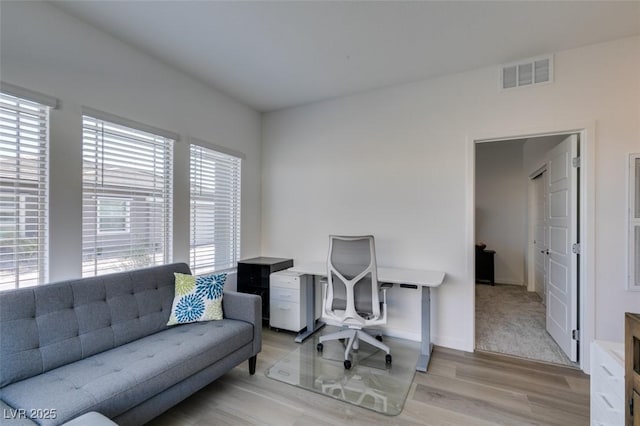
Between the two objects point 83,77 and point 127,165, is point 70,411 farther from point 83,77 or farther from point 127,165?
point 83,77

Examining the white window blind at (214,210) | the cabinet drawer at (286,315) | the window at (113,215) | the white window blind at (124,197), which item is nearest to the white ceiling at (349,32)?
the white window blind at (124,197)

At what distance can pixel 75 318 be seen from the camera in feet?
5.87

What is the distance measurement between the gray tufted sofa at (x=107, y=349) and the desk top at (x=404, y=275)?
2.77 ft

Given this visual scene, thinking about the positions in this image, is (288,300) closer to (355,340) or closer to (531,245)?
(355,340)

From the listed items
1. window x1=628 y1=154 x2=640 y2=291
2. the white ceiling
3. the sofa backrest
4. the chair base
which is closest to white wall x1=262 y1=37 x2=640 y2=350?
window x1=628 y1=154 x2=640 y2=291

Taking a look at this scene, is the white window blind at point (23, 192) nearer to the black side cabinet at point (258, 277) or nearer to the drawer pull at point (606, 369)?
the black side cabinet at point (258, 277)

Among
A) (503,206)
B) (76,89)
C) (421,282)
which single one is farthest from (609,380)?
(503,206)

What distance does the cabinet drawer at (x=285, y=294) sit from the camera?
10.4 feet

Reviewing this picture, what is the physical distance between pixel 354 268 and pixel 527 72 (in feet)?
7.91

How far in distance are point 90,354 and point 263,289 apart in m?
1.86

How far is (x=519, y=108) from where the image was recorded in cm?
266

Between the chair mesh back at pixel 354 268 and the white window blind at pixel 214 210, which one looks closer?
the chair mesh back at pixel 354 268

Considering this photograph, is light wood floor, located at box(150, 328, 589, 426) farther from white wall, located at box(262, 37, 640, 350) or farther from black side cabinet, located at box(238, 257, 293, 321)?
black side cabinet, located at box(238, 257, 293, 321)

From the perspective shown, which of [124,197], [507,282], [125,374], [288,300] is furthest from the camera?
[507,282]
